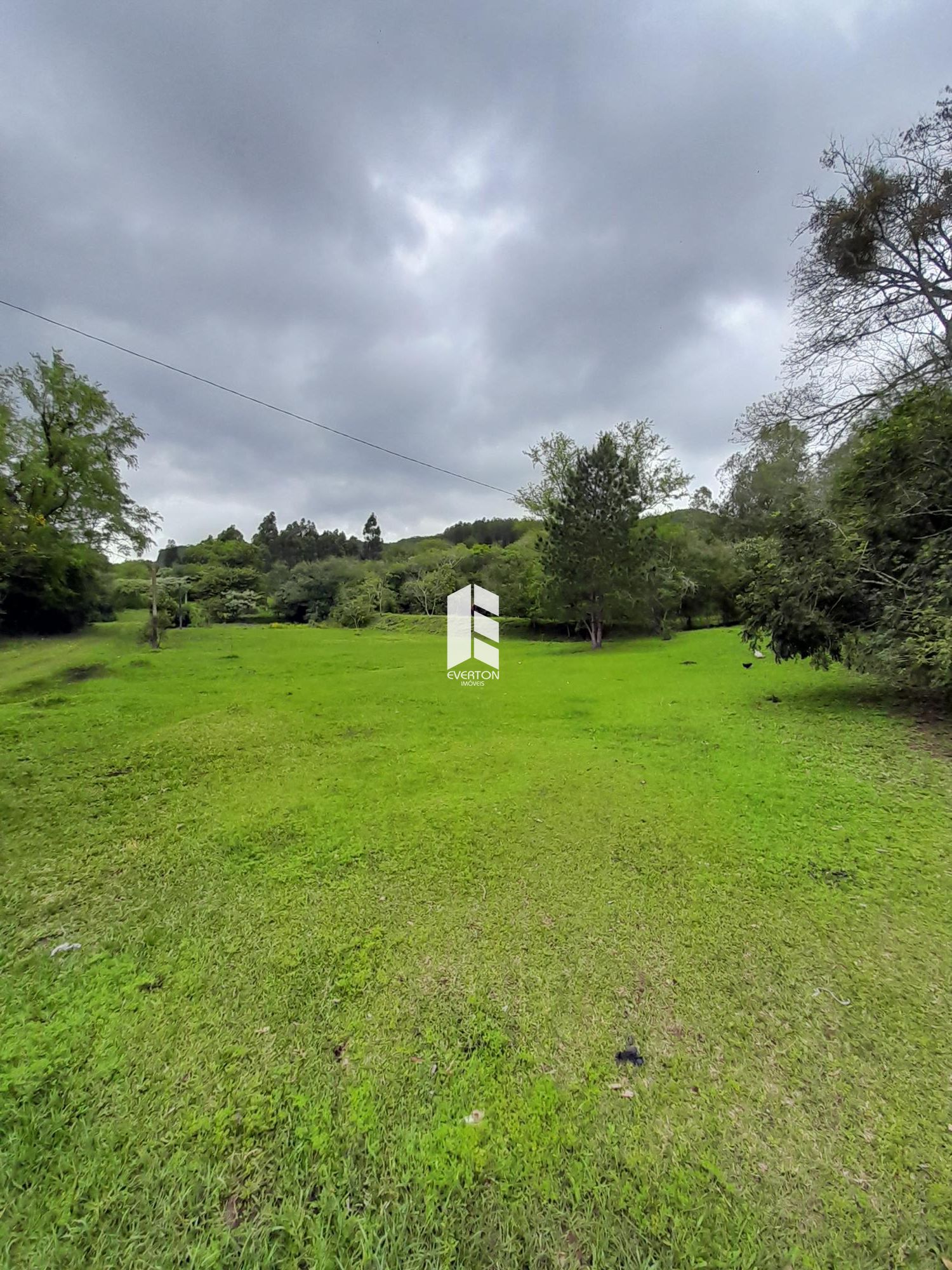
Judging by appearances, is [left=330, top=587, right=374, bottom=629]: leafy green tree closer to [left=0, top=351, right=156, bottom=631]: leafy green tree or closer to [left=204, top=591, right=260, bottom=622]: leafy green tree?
[left=204, top=591, right=260, bottom=622]: leafy green tree

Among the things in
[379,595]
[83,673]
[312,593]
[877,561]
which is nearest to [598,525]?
[877,561]

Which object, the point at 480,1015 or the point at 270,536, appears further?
the point at 270,536

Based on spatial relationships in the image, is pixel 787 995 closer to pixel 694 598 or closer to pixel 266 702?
pixel 266 702

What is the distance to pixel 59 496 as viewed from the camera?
15.0 meters

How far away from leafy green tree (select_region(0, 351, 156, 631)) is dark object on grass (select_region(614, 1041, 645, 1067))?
16.7 m

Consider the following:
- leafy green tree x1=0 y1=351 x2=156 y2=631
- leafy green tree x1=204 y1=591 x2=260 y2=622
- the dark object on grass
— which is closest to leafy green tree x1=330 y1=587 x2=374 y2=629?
leafy green tree x1=204 y1=591 x2=260 y2=622

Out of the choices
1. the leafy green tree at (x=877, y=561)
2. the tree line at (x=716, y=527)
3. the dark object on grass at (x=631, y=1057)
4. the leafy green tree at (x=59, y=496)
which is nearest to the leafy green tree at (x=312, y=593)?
the tree line at (x=716, y=527)

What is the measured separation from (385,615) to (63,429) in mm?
15315

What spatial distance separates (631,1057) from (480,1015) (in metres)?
0.56

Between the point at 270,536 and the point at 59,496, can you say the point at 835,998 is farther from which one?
the point at 270,536

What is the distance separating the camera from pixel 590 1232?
1137 millimetres

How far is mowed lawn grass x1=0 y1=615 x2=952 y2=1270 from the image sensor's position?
3.82ft

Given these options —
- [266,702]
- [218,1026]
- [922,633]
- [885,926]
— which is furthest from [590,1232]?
[266,702]

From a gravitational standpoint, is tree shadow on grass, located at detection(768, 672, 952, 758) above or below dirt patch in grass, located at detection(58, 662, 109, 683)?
above
